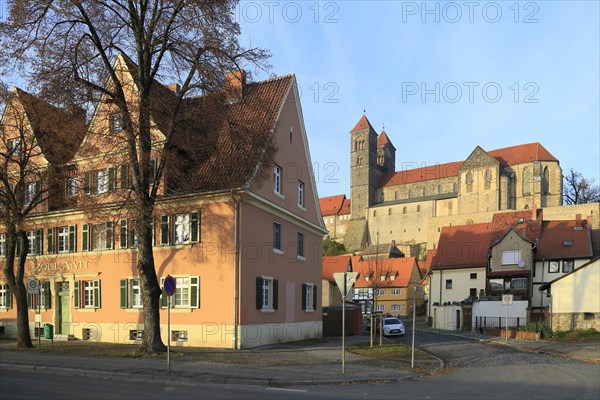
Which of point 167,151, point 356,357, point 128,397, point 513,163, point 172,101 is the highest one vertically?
point 513,163

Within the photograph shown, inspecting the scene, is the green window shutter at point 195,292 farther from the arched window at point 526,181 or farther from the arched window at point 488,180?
the arched window at point 526,181

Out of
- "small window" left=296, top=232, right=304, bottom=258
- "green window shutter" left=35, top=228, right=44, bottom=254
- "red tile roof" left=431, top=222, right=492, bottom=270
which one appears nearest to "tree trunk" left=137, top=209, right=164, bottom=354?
"small window" left=296, top=232, right=304, bottom=258

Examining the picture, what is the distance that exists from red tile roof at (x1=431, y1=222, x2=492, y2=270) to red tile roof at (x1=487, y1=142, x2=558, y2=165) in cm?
5971

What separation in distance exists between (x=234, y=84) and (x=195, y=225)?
6.94 metres

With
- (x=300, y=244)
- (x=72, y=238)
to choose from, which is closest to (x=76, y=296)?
(x=72, y=238)

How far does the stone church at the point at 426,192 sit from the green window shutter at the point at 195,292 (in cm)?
8413

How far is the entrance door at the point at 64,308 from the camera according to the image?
28.7 m

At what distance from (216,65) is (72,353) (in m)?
11.8

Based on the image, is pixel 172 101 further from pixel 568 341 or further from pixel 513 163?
pixel 513 163

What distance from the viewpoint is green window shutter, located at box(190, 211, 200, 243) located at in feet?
81.8

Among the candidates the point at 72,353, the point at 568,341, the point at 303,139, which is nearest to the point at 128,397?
the point at 72,353

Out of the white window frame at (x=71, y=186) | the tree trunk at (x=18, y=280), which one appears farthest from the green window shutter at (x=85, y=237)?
the tree trunk at (x=18, y=280)

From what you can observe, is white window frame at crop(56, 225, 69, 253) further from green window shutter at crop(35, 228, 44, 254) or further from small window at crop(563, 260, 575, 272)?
small window at crop(563, 260, 575, 272)

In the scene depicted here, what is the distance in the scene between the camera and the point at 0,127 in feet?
75.2
